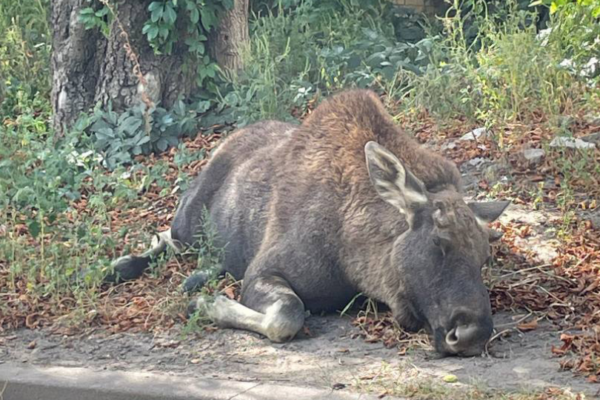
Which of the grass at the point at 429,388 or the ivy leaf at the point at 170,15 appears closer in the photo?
the grass at the point at 429,388

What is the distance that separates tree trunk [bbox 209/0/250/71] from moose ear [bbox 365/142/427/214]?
4286mm

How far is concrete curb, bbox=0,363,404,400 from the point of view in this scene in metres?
5.89

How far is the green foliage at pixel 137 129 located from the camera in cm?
1053

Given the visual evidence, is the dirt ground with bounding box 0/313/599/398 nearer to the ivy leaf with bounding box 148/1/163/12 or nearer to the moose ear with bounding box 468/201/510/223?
the moose ear with bounding box 468/201/510/223

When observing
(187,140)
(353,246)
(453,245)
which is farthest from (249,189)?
(187,140)

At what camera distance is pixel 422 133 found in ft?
32.2

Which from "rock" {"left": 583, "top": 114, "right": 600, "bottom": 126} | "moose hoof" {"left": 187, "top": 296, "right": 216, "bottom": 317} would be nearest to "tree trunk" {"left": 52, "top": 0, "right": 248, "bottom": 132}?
"rock" {"left": 583, "top": 114, "right": 600, "bottom": 126}

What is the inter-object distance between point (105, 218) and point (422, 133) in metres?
2.74

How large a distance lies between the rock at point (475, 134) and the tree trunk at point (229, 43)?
8.06 ft

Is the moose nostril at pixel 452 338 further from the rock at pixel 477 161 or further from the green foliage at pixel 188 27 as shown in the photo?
the green foliage at pixel 188 27

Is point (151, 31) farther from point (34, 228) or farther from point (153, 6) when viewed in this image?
point (34, 228)

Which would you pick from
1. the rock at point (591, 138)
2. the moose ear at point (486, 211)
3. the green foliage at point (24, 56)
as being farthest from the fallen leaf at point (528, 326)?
the green foliage at point (24, 56)

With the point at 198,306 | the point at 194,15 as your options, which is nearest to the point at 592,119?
the point at 194,15

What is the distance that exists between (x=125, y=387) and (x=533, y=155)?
13.7ft
